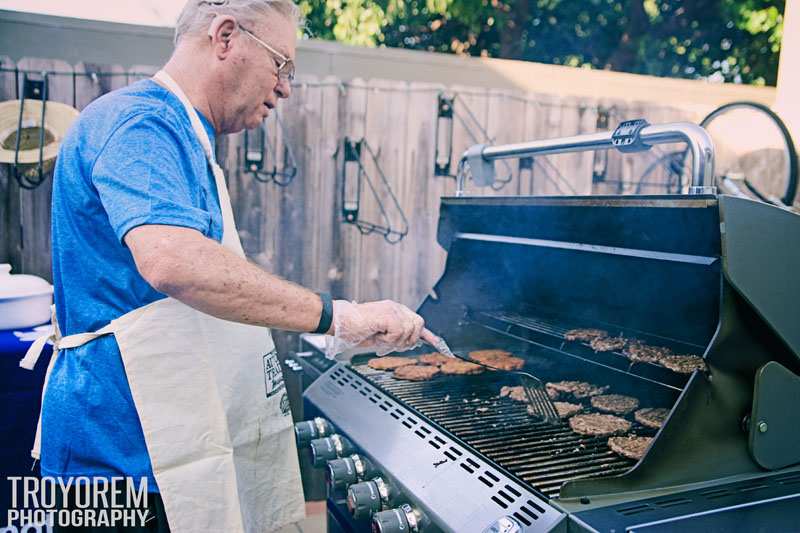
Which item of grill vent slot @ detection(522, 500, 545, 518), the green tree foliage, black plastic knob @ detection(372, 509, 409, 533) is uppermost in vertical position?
the green tree foliage

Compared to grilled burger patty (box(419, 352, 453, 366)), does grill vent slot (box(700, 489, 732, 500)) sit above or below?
above

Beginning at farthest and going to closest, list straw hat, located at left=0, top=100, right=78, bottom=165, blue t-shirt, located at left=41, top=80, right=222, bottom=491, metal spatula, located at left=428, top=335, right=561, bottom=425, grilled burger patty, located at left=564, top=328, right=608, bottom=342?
straw hat, located at left=0, top=100, right=78, bottom=165, grilled burger patty, located at left=564, top=328, right=608, bottom=342, metal spatula, located at left=428, top=335, right=561, bottom=425, blue t-shirt, located at left=41, top=80, right=222, bottom=491

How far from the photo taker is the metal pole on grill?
164 centimetres

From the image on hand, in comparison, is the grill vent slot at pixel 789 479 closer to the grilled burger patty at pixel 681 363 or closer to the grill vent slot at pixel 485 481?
the grilled burger patty at pixel 681 363

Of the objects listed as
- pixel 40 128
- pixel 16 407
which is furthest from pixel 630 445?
pixel 40 128

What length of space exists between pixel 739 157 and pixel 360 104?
3523 millimetres

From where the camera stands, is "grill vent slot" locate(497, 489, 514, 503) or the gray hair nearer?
"grill vent slot" locate(497, 489, 514, 503)

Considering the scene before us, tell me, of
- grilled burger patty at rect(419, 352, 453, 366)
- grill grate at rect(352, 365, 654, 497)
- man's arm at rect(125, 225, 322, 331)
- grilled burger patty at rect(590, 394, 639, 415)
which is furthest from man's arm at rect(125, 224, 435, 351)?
grilled burger patty at rect(419, 352, 453, 366)

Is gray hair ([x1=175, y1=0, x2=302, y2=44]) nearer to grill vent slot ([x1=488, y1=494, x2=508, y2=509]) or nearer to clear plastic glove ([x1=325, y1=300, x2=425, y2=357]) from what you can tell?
clear plastic glove ([x1=325, y1=300, x2=425, y2=357])

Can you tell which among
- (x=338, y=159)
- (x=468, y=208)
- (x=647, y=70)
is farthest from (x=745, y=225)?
(x=647, y=70)

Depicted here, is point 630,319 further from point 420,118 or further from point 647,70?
point 647,70

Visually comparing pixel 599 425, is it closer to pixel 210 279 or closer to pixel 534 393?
pixel 534 393

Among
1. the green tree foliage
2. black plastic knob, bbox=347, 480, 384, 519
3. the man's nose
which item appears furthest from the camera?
the green tree foliage

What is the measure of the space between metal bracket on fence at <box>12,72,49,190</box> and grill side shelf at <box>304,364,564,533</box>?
2470mm
